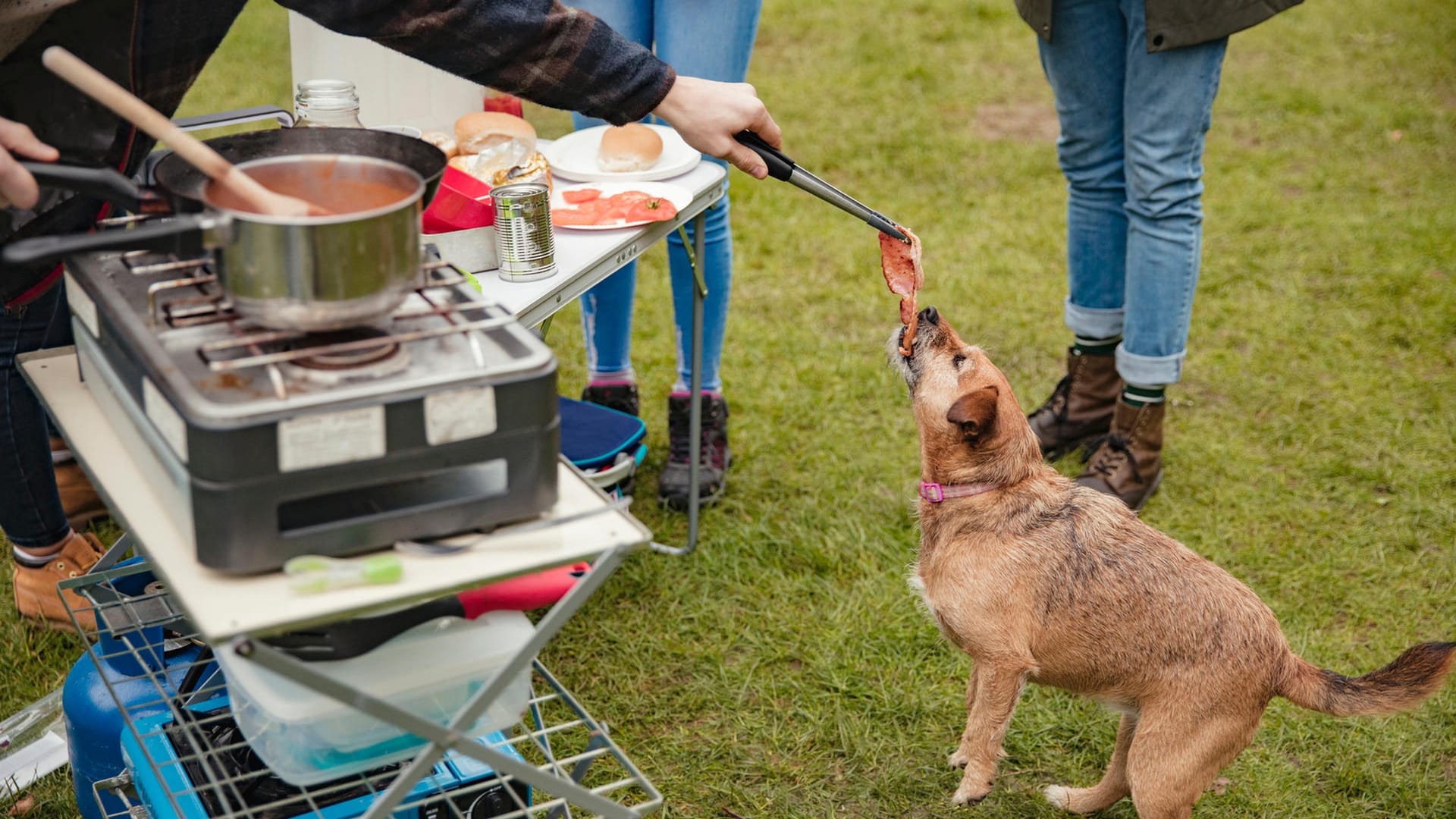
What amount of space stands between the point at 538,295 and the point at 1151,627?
4.93 ft

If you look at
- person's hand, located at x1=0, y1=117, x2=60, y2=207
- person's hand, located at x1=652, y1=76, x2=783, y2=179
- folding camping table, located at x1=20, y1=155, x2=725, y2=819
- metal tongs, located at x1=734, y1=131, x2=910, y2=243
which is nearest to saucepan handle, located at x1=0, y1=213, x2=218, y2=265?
person's hand, located at x1=0, y1=117, x2=60, y2=207

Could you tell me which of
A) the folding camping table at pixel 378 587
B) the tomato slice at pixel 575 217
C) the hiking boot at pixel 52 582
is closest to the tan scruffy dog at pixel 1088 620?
the tomato slice at pixel 575 217

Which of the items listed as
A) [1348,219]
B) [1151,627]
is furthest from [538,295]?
[1348,219]

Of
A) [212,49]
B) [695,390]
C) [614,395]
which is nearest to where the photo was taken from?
[212,49]

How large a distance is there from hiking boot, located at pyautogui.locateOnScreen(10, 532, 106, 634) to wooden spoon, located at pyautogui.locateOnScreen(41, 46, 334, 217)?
6.54ft

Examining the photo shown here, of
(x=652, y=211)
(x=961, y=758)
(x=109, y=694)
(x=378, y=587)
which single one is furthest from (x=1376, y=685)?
(x=109, y=694)

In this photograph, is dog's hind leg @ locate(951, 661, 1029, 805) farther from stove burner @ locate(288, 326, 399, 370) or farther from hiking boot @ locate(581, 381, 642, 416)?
hiking boot @ locate(581, 381, 642, 416)

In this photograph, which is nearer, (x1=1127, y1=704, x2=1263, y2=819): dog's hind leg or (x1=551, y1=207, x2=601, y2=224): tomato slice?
(x1=1127, y1=704, x2=1263, y2=819): dog's hind leg

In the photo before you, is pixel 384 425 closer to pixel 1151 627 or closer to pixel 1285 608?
pixel 1151 627

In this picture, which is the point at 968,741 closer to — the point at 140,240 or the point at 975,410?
the point at 975,410

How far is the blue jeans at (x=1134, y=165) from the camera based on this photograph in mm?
3609

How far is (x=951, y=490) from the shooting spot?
2893 mm

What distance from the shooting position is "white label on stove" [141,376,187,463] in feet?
4.98

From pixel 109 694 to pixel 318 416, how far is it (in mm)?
1301
